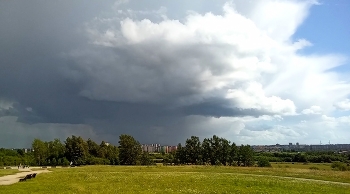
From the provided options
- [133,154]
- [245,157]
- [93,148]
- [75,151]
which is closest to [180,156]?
[133,154]

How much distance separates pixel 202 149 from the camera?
143 metres

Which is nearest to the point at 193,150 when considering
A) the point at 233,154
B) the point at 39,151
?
the point at 233,154

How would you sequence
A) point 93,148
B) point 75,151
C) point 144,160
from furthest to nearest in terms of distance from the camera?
point 93,148 < point 144,160 < point 75,151

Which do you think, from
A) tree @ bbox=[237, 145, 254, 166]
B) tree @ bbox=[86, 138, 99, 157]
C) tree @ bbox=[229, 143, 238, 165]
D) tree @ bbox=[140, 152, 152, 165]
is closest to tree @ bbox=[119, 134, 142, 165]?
tree @ bbox=[140, 152, 152, 165]

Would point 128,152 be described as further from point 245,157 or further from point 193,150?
point 245,157

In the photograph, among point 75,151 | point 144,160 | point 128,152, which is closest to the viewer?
point 75,151

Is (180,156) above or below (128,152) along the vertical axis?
below

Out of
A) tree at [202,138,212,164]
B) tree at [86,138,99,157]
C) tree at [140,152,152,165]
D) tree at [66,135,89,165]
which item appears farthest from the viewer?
tree at [86,138,99,157]

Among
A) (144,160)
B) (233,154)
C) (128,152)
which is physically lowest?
(144,160)

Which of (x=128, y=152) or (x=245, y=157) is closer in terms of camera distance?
(x=245, y=157)

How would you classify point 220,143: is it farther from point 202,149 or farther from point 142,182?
point 142,182

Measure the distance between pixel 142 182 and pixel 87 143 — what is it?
131m

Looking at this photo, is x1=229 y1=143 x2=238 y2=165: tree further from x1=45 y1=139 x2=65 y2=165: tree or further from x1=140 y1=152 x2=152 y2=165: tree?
x1=45 y1=139 x2=65 y2=165: tree

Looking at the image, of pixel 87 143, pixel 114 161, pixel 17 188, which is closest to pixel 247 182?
pixel 17 188
